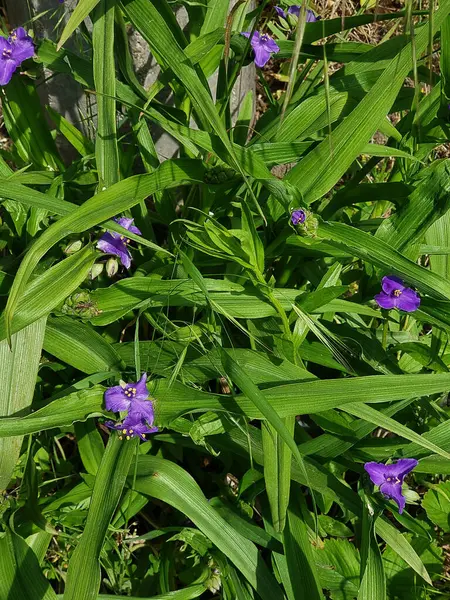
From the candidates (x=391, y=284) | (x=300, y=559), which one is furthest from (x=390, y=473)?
(x=391, y=284)

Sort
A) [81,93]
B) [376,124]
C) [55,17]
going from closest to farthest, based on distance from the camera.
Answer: [376,124] < [55,17] < [81,93]

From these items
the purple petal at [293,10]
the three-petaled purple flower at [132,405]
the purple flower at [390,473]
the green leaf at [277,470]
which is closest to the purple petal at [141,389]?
the three-petaled purple flower at [132,405]

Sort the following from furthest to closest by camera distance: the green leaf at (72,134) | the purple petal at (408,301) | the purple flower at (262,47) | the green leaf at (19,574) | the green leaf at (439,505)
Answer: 1. the green leaf at (72,134)
2. the green leaf at (439,505)
3. the purple flower at (262,47)
4. the purple petal at (408,301)
5. the green leaf at (19,574)

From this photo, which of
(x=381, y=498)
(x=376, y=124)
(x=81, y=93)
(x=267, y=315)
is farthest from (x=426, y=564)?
(x=81, y=93)

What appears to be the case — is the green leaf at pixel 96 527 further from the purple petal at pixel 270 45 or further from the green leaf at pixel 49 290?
the purple petal at pixel 270 45

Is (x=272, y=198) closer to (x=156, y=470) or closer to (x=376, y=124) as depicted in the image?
(x=376, y=124)

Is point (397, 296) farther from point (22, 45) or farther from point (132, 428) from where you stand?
point (22, 45)
